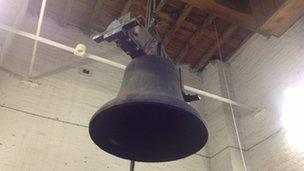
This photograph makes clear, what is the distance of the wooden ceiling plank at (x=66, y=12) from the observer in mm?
4715

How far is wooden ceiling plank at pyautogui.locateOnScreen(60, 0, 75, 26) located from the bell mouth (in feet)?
10.6

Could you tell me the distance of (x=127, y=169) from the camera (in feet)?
12.9

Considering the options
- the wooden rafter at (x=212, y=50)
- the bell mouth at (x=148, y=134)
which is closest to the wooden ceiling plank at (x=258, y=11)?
the wooden rafter at (x=212, y=50)

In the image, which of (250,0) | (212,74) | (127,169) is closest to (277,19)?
(250,0)

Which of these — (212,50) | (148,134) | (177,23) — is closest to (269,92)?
(212,50)

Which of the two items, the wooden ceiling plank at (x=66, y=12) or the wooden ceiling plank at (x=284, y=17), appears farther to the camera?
the wooden ceiling plank at (x=66, y=12)

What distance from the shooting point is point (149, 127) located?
1.88 metres

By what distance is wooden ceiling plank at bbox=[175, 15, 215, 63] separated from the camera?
4.80 m

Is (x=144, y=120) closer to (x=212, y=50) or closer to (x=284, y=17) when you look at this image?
(x=284, y=17)

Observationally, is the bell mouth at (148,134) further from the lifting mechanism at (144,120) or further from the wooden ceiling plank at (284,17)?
the wooden ceiling plank at (284,17)

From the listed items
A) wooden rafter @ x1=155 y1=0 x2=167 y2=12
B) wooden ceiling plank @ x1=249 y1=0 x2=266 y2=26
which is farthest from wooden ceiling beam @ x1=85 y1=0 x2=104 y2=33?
wooden ceiling plank @ x1=249 y1=0 x2=266 y2=26

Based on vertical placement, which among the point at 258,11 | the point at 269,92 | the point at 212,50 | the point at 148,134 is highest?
the point at 212,50

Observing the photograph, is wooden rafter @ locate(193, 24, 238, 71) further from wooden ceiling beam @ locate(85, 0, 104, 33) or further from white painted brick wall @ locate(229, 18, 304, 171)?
wooden ceiling beam @ locate(85, 0, 104, 33)

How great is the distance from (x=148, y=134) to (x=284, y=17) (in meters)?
2.58
